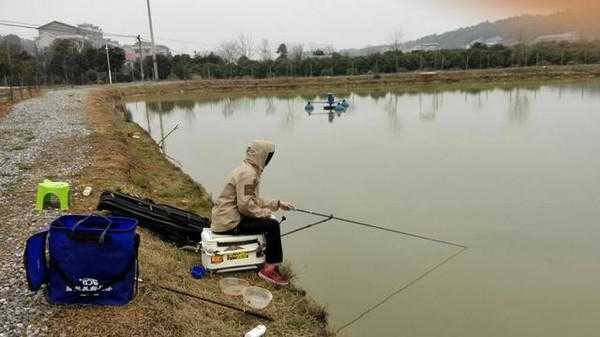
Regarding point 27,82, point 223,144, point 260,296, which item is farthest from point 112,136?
point 27,82

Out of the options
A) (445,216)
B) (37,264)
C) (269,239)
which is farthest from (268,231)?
(445,216)

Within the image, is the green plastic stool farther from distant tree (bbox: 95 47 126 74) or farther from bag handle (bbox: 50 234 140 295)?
A: distant tree (bbox: 95 47 126 74)

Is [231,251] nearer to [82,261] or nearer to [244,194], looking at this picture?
Answer: [244,194]

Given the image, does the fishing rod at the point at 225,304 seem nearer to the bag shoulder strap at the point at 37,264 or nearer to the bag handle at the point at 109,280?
the bag handle at the point at 109,280

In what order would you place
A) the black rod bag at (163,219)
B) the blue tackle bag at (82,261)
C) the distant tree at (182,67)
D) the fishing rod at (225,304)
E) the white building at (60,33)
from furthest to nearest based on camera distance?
the white building at (60,33) → the distant tree at (182,67) → the black rod bag at (163,219) → the fishing rod at (225,304) → the blue tackle bag at (82,261)

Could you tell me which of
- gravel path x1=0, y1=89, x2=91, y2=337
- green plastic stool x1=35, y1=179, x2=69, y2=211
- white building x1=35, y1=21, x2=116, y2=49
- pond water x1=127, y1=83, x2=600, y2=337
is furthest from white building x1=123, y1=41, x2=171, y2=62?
green plastic stool x1=35, y1=179, x2=69, y2=211

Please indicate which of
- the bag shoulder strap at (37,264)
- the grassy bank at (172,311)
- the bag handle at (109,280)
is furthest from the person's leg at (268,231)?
the bag shoulder strap at (37,264)

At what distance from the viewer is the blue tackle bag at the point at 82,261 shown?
11.0 feet

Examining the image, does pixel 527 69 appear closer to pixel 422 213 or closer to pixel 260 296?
pixel 422 213

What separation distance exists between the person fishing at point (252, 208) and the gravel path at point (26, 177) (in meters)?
1.65

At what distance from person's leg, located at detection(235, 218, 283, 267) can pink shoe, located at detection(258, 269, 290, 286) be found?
10 centimetres

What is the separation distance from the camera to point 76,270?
3367mm

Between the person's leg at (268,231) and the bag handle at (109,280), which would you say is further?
the person's leg at (268,231)

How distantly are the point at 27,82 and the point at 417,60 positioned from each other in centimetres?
3308
